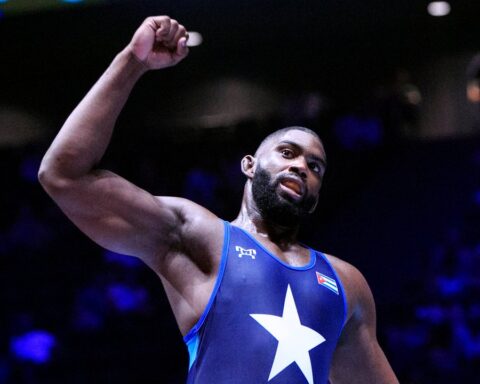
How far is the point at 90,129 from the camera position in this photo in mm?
2604

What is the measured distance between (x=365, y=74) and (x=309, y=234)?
4.75 metres

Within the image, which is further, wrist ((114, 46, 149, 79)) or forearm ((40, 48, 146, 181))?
wrist ((114, 46, 149, 79))

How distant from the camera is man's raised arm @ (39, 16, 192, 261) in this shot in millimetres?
2588

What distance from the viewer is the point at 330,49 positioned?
12.8 metres

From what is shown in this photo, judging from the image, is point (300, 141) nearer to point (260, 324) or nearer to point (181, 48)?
point (181, 48)

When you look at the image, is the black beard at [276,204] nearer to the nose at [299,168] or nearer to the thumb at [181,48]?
the nose at [299,168]

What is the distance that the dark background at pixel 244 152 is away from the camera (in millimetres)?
7090

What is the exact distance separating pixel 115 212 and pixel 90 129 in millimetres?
283

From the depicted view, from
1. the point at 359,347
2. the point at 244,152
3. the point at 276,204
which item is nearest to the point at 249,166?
the point at 276,204

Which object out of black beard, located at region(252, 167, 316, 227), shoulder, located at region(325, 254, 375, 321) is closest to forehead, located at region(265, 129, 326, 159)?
black beard, located at region(252, 167, 316, 227)

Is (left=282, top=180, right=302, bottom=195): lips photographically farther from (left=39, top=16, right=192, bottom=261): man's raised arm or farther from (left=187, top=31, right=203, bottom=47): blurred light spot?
(left=187, top=31, right=203, bottom=47): blurred light spot

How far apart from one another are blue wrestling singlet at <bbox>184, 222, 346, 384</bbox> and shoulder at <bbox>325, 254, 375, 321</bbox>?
0.49 ft

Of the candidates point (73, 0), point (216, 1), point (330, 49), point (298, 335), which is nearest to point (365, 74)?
point (330, 49)

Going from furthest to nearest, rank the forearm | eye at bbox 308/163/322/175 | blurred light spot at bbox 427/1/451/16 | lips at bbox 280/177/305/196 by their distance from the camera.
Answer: blurred light spot at bbox 427/1/451/16, eye at bbox 308/163/322/175, lips at bbox 280/177/305/196, the forearm
